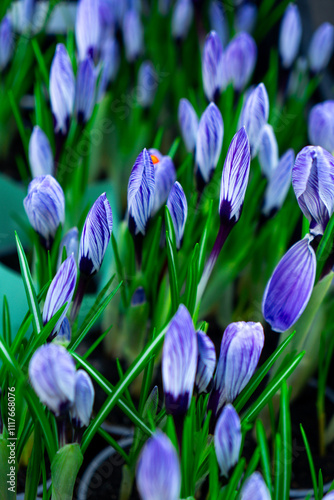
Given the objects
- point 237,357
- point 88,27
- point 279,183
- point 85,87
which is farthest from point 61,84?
point 237,357

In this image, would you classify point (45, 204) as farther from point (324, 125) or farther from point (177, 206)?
point (324, 125)

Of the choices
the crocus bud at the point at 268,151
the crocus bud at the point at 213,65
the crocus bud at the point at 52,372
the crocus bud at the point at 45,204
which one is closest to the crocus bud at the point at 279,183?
the crocus bud at the point at 268,151

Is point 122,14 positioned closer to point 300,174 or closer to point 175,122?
point 175,122

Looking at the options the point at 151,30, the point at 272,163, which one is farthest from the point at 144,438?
the point at 151,30

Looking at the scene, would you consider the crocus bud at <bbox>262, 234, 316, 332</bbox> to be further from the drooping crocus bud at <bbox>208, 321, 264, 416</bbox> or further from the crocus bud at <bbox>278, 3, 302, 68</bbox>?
the crocus bud at <bbox>278, 3, 302, 68</bbox>

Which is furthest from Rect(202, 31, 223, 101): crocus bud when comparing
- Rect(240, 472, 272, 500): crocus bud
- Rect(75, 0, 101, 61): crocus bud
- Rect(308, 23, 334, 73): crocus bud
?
Rect(240, 472, 272, 500): crocus bud

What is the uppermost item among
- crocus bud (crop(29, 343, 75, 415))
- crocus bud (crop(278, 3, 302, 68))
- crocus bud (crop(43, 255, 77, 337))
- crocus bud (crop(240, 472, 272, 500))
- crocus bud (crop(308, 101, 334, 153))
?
crocus bud (crop(278, 3, 302, 68))
